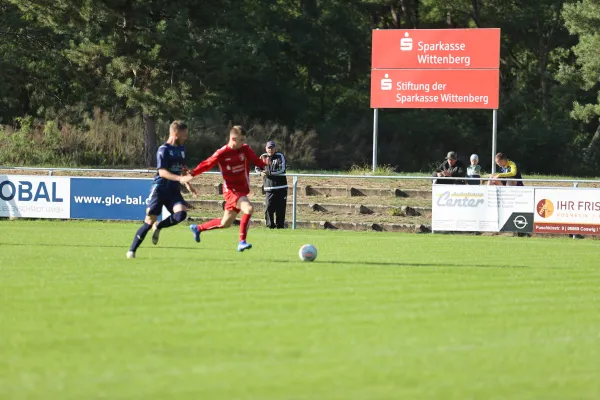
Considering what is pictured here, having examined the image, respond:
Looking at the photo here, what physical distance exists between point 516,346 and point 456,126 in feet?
162

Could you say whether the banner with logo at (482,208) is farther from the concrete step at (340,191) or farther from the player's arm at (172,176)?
the player's arm at (172,176)

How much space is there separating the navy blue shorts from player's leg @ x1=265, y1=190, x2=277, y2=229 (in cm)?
966

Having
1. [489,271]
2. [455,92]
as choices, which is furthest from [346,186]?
[489,271]

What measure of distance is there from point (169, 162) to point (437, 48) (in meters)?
17.1

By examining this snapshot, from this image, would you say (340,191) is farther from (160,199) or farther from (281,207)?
(160,199)

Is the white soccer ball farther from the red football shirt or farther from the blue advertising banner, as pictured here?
the blue advertising banner

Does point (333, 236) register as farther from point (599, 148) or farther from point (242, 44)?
point (599, 148)

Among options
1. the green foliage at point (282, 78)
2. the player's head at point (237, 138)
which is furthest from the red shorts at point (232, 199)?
the green foliage at point (282, 78)

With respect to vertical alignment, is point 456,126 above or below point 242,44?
below

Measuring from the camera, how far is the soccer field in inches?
266

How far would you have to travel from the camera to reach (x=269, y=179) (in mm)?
24922

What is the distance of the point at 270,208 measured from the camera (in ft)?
83.5

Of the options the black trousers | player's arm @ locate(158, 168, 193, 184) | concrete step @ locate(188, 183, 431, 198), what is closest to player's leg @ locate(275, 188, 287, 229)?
the black trousers

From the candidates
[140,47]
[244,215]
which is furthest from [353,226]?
[140,47]
